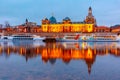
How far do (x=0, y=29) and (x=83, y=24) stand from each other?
47622 millimetres

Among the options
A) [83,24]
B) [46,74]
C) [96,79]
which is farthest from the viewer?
[83,24]

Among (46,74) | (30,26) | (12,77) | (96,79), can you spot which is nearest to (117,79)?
(96,79)

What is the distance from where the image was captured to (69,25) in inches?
5123

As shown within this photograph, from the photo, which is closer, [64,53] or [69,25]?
[64,53]

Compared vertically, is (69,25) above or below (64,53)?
above

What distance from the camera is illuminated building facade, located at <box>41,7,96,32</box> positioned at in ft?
417

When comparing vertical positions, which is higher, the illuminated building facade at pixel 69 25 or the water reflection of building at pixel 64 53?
the illuminated building facade at pixel 69 25

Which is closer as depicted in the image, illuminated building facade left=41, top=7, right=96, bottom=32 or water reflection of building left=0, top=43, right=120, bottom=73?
water reflection of building left=0, top=43, right=120, bottom=73

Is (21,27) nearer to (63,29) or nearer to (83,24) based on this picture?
(63,29)

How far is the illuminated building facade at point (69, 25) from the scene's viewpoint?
127 meters

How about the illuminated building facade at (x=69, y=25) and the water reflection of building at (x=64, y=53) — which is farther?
the illuminated building facade at (x=69, y=25)

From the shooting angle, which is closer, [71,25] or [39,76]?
[39,76]

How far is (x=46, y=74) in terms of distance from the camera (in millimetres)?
12562

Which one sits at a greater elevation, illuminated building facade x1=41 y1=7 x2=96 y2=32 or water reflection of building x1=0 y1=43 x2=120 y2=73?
illuminated building facade x1=41 y1=7 x2=96 y2=32
